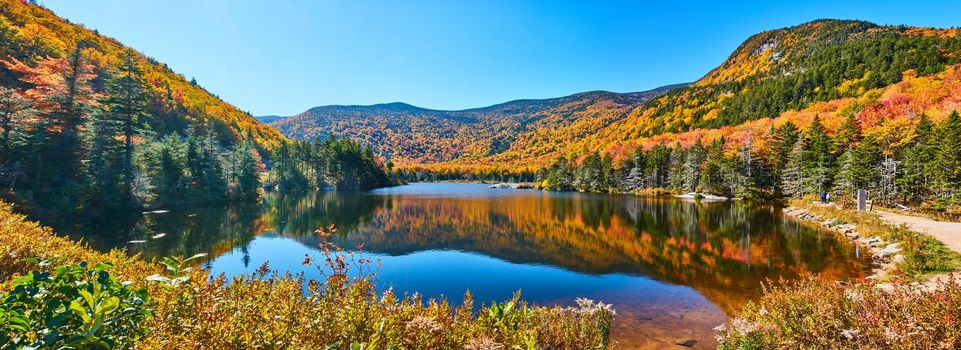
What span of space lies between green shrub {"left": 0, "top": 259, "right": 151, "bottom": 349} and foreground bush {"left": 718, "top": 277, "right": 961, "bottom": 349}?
24.3ft

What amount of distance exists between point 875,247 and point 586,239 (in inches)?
567

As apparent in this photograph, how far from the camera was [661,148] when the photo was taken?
277 ft

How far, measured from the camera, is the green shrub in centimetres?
228

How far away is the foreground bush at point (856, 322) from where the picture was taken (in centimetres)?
433

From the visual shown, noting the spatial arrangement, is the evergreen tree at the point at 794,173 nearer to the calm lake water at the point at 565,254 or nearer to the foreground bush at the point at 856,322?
the calm lake water at the point at 565,254

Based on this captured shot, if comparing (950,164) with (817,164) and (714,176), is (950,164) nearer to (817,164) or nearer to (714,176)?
(817,164)

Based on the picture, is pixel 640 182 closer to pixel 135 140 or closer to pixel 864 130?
pixel 864 130

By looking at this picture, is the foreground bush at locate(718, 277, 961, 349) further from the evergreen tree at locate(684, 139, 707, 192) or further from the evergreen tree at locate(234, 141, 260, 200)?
the evergreen tree at locate(684, 139, 707, 192)

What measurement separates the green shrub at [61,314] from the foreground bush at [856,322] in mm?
7415

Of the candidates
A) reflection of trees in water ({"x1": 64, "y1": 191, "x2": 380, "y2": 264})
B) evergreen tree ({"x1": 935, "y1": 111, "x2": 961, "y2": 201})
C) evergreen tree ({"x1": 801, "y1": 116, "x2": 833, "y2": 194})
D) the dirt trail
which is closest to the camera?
the dirt trail

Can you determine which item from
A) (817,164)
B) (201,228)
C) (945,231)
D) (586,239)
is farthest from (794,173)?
(201,228)

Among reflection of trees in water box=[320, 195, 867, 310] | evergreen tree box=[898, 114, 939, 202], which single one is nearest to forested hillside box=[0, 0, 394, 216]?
reflection of trees in water box=[320, 195, 867, 310]

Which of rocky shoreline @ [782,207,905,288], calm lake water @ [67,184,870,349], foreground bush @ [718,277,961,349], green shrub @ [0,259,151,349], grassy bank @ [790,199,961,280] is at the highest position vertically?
green shrub @ [0,259,151,349]

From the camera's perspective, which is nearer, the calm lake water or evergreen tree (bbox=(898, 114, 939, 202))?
the calm lake water
